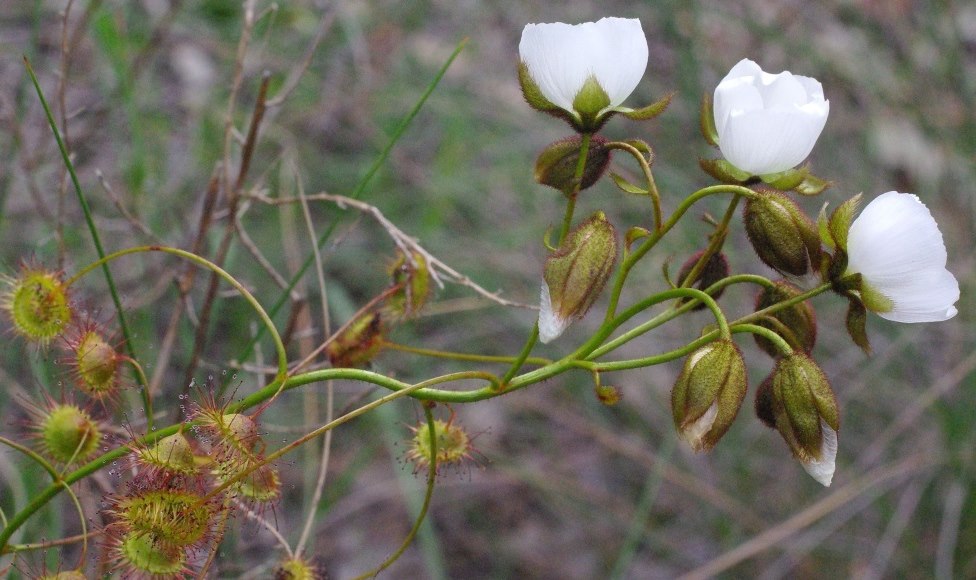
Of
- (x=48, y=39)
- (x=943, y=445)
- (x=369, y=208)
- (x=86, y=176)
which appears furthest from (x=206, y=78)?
(x=943, y=445)

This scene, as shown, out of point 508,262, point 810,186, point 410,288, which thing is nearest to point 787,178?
point 810,186

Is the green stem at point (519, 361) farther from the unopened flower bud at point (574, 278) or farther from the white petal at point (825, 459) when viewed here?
the white petal at point (825, 459)

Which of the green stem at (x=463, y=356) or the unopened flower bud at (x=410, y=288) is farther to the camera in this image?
the unopened flower bud at (x=410, y=288)

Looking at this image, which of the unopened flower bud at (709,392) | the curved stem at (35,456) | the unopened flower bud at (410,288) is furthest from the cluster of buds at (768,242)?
the curved stem at (35,456)

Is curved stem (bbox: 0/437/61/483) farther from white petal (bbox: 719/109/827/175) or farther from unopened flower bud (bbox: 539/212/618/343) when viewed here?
white petal (bbox: 719/109/827/175)

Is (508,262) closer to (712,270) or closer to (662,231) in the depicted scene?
(712,270)

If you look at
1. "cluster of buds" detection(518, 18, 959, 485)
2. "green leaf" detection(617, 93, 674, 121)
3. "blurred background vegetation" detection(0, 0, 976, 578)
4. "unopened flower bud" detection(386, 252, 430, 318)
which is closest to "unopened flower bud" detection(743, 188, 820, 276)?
"cluster of buds" detection(518, 18, 959, 485)

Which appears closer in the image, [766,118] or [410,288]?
[766,118]
